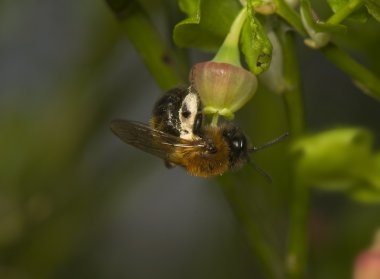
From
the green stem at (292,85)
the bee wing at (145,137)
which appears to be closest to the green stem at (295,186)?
the green stem at (292,85)

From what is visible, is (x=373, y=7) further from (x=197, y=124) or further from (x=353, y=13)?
(x=197, y=124)

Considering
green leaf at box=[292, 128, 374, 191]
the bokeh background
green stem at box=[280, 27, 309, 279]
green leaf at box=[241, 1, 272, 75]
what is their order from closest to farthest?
green leaf at box=[241, 1, 272, 75], green stem at box=[280, 27, 309, 279], green leaf at box=[292, 128, 374, 191], the bokeh background

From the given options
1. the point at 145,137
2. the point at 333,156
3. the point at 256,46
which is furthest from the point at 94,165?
the point at 256,46

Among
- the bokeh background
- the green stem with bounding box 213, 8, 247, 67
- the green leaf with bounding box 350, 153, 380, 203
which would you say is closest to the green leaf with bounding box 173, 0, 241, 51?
the green stem with bounding box 213, 8, 247, 67

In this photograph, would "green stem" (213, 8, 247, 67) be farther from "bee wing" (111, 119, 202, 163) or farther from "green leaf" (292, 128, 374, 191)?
"green leaf" (292, 128, 374, 191)

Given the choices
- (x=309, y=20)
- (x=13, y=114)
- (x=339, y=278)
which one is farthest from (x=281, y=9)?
(x=13, y=114)

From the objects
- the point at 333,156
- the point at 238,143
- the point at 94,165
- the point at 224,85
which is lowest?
the point at 94,165
